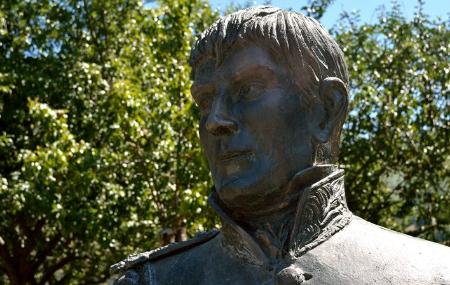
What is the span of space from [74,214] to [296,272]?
8.80 meters

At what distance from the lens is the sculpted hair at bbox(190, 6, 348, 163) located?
316 centimetres

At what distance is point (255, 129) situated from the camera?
10.2 feet

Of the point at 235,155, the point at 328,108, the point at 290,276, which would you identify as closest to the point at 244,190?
the point at 235,155

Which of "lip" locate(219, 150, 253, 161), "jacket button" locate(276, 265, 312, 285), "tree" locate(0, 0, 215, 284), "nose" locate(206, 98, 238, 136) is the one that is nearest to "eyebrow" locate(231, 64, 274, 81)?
"nose" locate(206, 98, 238, 136)

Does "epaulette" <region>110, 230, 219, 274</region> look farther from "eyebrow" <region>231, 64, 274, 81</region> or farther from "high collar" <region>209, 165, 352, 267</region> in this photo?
"eyebrow" <region>231, 64, 274, 81</region>

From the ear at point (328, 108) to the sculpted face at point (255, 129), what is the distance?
46 mm

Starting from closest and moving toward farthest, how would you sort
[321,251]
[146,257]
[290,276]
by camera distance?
[290,276], [321,251], [146,257]

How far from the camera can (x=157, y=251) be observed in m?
3.52

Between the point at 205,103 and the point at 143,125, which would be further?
the point at 143,125

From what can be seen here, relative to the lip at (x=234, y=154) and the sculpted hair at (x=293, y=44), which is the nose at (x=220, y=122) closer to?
the lip at (x=234, y=154)

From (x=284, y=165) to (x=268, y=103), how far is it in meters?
0.23

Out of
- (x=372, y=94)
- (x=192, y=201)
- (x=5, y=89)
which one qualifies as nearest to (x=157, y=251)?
(x=192, y=201)

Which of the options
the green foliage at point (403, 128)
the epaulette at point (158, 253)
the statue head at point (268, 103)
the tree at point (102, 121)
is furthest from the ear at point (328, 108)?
the green foliage at point (403, 128)

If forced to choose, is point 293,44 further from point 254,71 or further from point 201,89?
point 201,89
